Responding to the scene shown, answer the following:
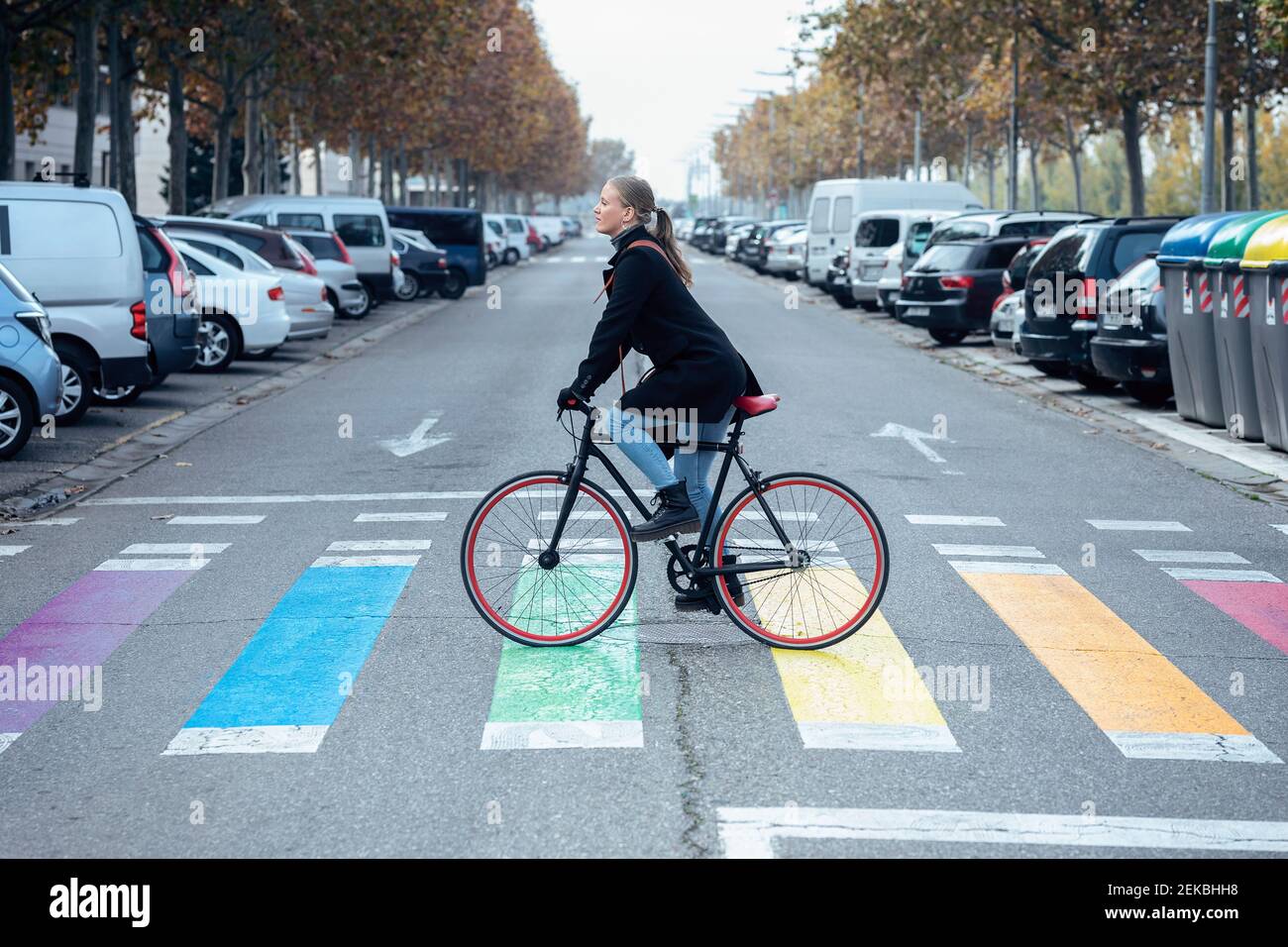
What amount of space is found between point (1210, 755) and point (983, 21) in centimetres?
3722

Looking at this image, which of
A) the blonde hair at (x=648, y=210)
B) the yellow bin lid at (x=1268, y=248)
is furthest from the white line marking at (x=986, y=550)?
the yellow bin lid at (x=1268, y=248)

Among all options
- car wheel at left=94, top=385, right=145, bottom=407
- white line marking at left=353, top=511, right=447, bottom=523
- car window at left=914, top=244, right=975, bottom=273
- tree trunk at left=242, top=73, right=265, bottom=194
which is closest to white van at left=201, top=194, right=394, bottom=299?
tree trunk at left=242, top=73, right=265, bottom=194

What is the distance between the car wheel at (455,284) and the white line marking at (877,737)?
35232 millimetres

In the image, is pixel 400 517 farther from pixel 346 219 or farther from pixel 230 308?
pixel 346 219

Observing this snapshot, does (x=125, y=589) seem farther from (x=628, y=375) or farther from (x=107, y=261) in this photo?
(x=628, y=375)

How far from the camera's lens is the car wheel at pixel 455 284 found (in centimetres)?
4097

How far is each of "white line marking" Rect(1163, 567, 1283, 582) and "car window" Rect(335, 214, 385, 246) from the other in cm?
2535

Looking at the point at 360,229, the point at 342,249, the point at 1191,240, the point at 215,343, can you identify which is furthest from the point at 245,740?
the point at 360,229

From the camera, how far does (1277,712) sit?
6516 millimetres

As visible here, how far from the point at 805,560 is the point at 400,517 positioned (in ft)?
13.2

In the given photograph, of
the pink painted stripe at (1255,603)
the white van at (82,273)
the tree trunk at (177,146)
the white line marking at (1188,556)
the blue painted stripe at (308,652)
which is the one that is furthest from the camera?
the tree trunk at (177,146)

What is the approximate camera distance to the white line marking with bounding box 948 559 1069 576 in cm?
912

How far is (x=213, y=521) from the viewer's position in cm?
1081

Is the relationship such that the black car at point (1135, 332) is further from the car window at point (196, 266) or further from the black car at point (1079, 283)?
the car window at point (196, 266)
